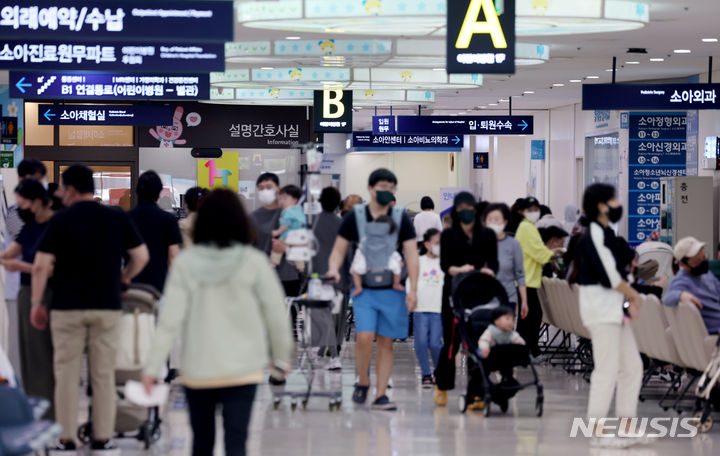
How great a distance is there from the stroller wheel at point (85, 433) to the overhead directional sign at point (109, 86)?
284 inches

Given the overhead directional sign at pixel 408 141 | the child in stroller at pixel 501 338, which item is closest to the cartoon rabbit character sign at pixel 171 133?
the overhead directional sign at pixel 408 141

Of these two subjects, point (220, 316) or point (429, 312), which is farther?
point (429, 312)

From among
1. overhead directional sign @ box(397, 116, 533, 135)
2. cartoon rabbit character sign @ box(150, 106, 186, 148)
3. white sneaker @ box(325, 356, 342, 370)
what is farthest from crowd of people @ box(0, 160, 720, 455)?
cartoon rabbit character sign @ box(150, 106, 186, 148)

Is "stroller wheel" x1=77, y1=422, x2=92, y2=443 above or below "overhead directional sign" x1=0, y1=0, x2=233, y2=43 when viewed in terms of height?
below

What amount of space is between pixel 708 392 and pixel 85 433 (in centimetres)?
393

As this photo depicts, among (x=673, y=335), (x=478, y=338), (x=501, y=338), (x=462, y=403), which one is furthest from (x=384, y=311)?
(x=673, y=335)

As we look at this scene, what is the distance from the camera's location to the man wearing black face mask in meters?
8.26

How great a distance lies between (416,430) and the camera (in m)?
7.87

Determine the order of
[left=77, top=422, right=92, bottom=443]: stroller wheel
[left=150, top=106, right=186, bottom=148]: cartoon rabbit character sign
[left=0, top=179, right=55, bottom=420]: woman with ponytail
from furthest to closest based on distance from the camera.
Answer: [left=150, top=106, right=186, bottom=148]: cartoon rabbit character sign, [left=77, top=422, right=92, bottom=443]: stroller wheel, [left=0, top=179, right=55, bottom=420]: woman with ponytail

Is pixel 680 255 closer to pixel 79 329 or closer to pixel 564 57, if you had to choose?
pixel 79 329

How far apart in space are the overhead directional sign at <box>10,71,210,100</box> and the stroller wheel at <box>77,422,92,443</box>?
7.21 metres

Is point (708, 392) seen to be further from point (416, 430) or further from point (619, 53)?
point (619, 53)

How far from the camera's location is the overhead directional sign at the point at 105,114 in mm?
18156

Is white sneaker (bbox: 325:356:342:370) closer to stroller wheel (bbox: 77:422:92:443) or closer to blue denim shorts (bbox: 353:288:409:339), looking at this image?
blue denim shorts (bbox: 353:288:409:339)
